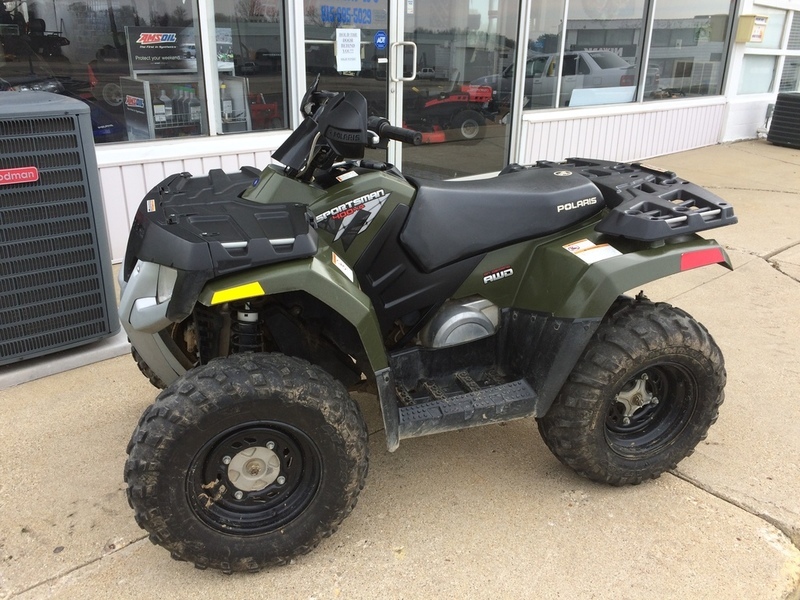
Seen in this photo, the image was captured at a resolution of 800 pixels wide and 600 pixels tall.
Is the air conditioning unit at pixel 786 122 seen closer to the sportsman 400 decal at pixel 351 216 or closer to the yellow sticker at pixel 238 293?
the sportsman 400 decal at pixel 351 216

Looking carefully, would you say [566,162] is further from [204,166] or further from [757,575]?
[204,166]

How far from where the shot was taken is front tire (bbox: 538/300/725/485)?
2533mm

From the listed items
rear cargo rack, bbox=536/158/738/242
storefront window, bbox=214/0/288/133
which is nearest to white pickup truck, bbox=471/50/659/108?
storefront window, bbox=214/0/288/133

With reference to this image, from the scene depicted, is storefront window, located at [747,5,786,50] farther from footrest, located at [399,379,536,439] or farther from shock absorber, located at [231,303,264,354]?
shock absorber, located at [231,303,264,354]

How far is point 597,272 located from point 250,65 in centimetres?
403

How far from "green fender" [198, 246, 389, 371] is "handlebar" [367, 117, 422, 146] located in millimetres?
483

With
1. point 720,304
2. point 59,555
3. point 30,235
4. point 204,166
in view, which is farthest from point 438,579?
point 204,166

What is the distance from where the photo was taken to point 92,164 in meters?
3.39

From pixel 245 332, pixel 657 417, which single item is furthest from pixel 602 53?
pixel 245 332

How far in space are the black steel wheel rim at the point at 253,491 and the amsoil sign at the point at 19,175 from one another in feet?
6.13

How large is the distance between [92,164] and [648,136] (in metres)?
8.18

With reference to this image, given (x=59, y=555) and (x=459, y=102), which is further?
(x=459, y=102)

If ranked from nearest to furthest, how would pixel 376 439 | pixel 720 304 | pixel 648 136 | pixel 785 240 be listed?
pixel 376 439 → pixel 720 304 → pixel 785 240 → pixel 648 136

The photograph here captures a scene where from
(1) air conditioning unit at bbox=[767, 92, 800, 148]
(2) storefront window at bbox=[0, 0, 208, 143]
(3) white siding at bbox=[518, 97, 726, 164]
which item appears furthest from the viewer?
(1) air conditioning unit at bbox=[767, 92, 800, 148]
